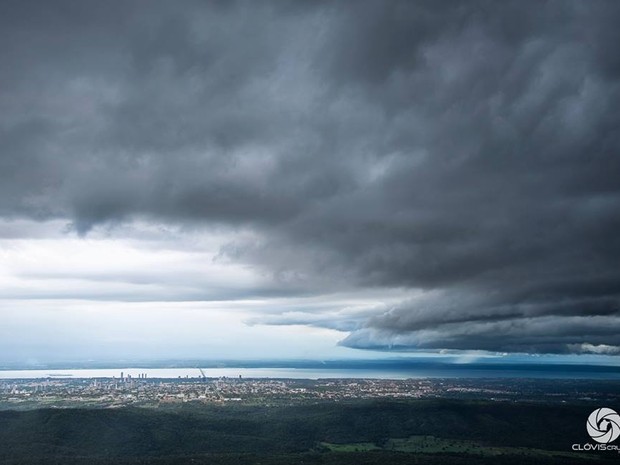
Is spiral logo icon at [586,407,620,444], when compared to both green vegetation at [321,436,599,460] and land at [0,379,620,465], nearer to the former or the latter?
land at [0,379,620,465]

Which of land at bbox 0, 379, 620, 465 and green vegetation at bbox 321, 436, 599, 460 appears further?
green vegetation at bbox 321, 436, 599, 460

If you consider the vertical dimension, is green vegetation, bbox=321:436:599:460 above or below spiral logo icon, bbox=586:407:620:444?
below

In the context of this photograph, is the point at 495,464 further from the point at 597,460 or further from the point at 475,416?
the point at 475,416

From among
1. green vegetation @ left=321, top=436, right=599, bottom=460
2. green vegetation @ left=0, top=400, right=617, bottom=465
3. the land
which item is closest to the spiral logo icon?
the land

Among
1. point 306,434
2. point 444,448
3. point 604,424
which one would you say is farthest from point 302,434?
point 604,424

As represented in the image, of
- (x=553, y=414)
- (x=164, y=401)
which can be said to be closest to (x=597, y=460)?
(x=553, y=414)

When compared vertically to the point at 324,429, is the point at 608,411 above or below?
above
